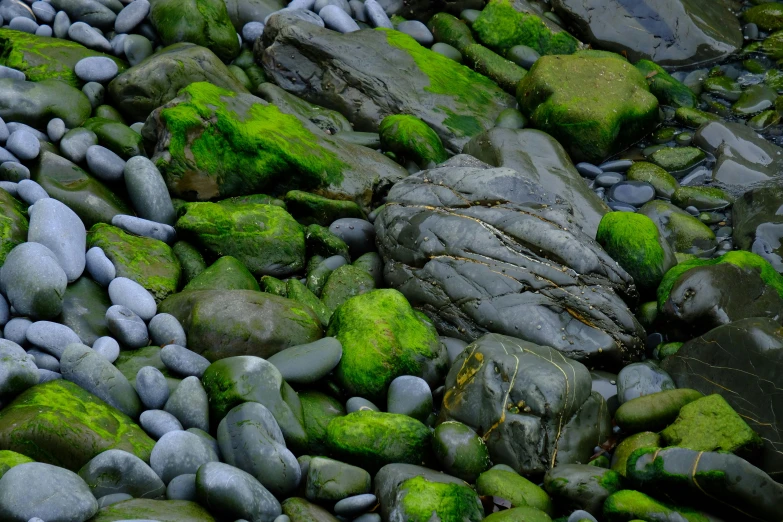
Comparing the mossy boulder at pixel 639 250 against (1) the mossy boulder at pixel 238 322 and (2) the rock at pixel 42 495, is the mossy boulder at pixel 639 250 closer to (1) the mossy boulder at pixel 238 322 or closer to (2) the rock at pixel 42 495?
(1) the mossy boulder at pixel 238 322

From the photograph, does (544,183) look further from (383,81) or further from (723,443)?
(723,443)

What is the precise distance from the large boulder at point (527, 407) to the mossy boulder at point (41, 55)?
504 cm

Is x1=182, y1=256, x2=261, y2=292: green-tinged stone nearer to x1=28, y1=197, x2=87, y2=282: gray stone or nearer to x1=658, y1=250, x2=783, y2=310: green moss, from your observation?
Result: x1=28, y1=197, x2=87, y2=282: gray stone

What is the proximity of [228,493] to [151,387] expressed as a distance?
1136 millimetres

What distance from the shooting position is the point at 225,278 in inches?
243

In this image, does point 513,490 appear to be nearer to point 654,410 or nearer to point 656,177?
point 654,410

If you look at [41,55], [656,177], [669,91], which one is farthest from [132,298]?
[669,91]

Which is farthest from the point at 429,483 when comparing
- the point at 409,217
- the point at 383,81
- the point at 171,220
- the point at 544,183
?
the point at 383,81

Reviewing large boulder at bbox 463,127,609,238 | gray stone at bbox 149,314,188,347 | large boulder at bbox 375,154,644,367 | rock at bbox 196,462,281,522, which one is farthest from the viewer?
large boulder at bbox 463,127,609,238

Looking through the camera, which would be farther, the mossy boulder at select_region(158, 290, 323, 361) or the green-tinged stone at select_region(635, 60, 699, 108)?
the green-tinged stone at select_region(635, 60, 699, 108)

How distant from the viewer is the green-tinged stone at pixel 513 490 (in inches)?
185

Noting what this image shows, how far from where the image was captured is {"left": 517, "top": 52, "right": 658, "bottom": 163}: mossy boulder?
895cm

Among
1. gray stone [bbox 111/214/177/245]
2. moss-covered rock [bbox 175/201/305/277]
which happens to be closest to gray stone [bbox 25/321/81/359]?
gray stone [bbox 111/214/177/245]

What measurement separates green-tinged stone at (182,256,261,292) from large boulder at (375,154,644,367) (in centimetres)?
121
